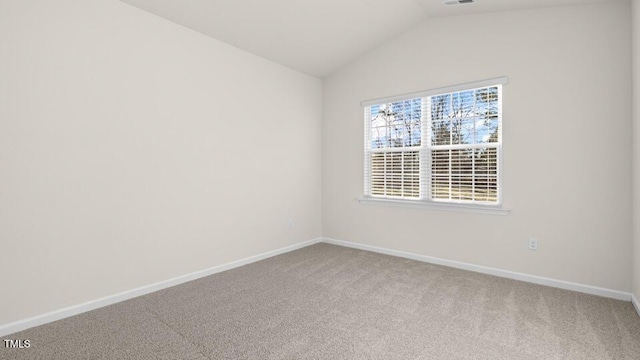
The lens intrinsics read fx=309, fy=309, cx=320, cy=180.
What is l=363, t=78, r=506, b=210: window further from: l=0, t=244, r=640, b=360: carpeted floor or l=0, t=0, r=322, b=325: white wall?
l=0, t=0, r=322, b=325: white wall

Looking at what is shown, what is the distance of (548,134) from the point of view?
3006 mm

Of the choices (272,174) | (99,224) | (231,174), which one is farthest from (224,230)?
(99,224)

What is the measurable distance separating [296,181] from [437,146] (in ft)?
6.46

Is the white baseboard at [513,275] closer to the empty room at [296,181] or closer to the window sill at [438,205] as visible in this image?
the empty room at [296,181]

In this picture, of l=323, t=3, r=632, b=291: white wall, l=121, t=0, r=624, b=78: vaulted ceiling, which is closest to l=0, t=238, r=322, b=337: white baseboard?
l=323, t=3, r=632, b=291: white wall

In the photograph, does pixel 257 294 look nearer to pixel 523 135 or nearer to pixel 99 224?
pixel 99 224

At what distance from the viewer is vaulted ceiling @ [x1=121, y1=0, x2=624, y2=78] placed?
9.73ft

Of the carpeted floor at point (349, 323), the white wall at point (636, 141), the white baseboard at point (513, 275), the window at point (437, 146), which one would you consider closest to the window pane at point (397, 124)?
the window at point (437, 146)

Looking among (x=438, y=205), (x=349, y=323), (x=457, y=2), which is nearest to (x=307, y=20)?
(x=457, y=2)

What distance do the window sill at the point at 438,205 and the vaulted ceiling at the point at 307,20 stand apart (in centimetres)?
203

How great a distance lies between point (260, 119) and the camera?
395cm

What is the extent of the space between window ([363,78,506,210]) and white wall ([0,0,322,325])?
1.50 meters

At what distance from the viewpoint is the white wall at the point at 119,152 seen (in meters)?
2.22

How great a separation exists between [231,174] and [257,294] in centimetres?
145
